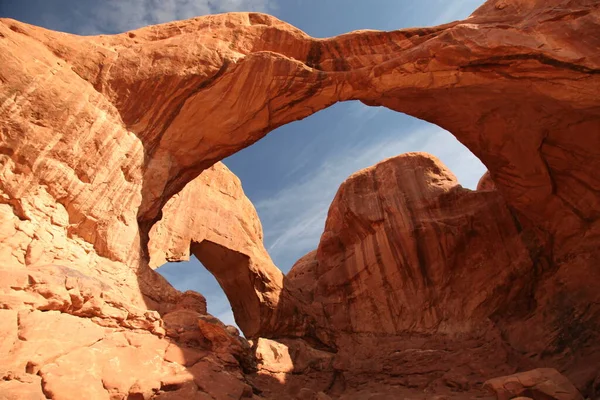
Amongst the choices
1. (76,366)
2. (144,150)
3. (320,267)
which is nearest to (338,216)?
(320,267)

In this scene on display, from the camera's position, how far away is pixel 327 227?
75.6 feet

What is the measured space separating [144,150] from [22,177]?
3441 millimetres

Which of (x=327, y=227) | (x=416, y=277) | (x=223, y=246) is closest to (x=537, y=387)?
(x=416, y=277)

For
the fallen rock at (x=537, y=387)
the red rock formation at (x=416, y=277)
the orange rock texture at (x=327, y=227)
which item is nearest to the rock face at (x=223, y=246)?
the orange rock texture at (x=327, y=227)

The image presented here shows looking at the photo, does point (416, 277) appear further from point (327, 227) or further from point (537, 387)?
point (537, 387)

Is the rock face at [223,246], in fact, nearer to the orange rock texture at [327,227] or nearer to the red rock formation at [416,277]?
the orange rock texture at [327,227]

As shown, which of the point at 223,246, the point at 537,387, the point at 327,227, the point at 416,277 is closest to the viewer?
the point at 537,387

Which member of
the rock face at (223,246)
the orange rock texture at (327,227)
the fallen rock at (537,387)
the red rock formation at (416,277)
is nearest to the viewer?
the orange rock texture at (327,227)

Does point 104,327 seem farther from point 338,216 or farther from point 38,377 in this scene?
point 338,216

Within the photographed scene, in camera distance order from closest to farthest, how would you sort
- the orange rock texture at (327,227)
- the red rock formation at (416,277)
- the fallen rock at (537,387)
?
the orange rock texture at (327,227) → the fallen rock at (537,387) → the red rock formation at (416,277)

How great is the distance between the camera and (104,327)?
917 cm

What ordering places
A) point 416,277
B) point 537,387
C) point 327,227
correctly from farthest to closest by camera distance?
point 327,227 < point 416,277 < point 537,387

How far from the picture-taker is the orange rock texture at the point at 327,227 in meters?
9.46

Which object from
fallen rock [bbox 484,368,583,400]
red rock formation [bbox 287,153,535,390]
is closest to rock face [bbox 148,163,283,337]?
red rock formation [bbox 287,153,535,390]
